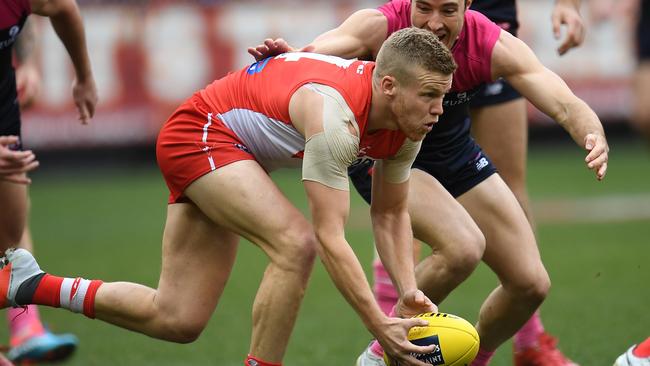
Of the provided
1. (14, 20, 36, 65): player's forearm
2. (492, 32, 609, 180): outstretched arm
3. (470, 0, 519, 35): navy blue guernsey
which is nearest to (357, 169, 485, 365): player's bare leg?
(492, 32, 609, 180): outstretched arm

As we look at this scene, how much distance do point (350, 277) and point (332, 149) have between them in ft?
1.81

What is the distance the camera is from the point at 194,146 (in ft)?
16.5

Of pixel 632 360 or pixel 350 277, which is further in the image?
pixel 632 360

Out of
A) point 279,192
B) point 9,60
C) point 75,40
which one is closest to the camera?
point 279,192

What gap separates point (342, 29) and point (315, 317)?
3034 millimetres

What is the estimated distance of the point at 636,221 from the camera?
1166cm

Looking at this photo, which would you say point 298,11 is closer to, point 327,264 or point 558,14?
point 558,14

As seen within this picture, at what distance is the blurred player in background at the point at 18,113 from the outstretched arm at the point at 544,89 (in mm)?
2482

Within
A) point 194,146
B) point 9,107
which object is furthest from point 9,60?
point 194,146

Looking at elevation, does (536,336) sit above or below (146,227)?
above

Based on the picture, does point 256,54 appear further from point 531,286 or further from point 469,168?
point 531,286

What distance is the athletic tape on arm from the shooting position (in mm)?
4598

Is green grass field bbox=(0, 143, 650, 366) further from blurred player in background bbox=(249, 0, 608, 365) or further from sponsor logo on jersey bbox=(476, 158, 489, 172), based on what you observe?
sponsor logo on jersey bbox=(476, 158, 489, 172)

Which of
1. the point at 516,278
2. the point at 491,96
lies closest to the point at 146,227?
the point at 491,96
